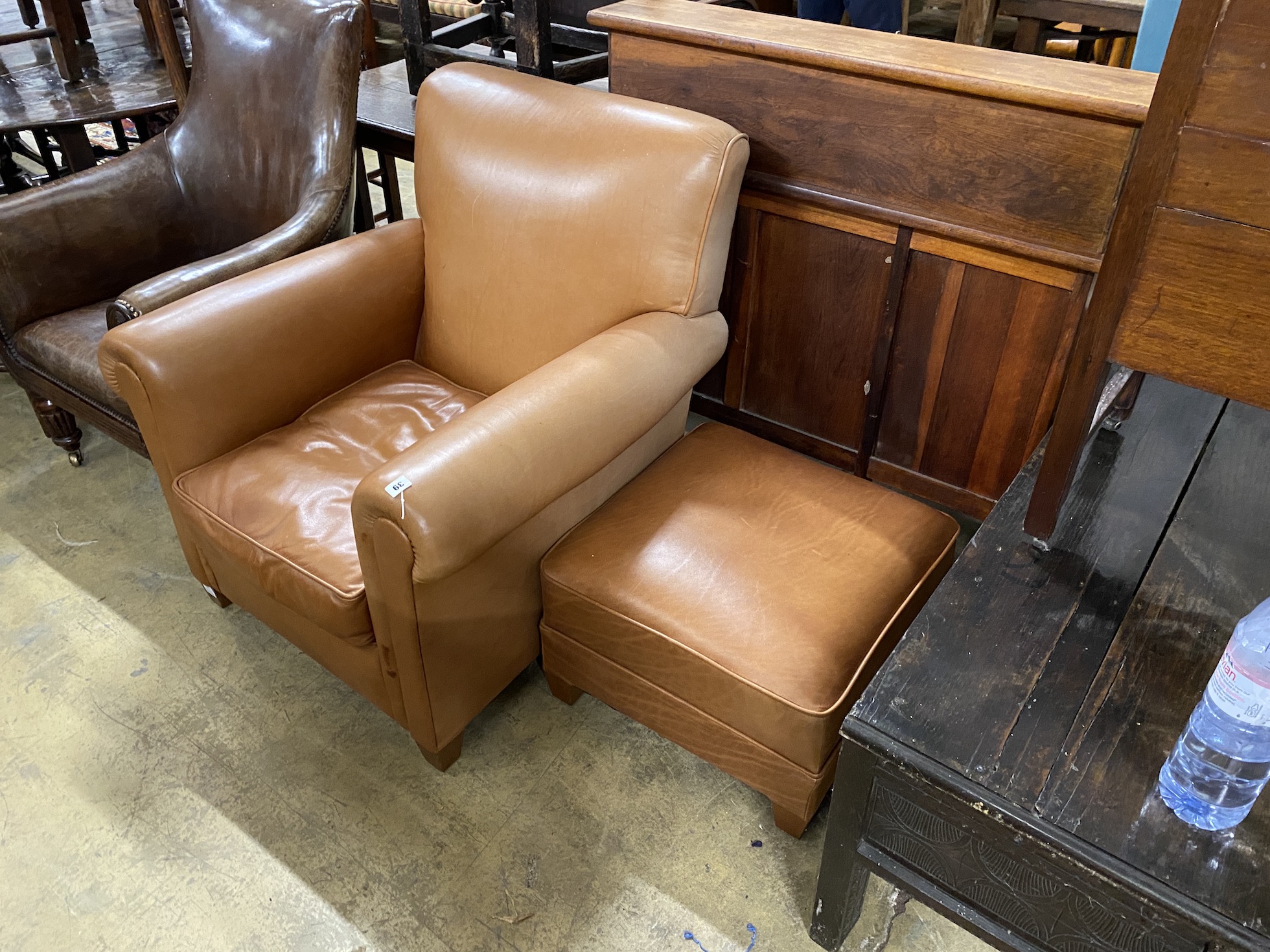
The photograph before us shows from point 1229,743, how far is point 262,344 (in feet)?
4.92

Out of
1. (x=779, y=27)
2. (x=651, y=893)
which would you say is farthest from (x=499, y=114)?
(x=651, y=893)

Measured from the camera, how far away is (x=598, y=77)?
7.59 ft

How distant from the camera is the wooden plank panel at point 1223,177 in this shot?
897 mm

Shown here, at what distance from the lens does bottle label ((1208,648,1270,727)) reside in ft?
2.80

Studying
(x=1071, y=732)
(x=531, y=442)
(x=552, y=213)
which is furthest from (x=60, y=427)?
(x=1071, y=732)

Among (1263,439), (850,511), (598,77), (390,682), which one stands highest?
(598,77)

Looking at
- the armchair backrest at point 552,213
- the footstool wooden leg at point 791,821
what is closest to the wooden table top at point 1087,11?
the armchair backrest at point 552,213

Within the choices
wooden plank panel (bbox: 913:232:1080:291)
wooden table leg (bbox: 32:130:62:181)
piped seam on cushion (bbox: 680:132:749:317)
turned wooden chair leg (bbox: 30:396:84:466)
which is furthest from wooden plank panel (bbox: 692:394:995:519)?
wooden table leg (bbox: 32:130:62:181)

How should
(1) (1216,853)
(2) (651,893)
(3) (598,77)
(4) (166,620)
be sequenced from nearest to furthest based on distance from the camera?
(1) (1216,853), (2) (651,893), (4) (166,620), (3) (598,77)

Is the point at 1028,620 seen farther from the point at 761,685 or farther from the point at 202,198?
the point at 202,198

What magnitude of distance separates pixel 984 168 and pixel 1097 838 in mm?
1045

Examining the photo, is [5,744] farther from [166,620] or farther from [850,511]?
[850,511]

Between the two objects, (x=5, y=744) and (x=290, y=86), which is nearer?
(x=5, y=744)

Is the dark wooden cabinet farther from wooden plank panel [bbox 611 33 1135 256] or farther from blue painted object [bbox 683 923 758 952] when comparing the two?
blue painted object [bbox 683 923 758 952]
